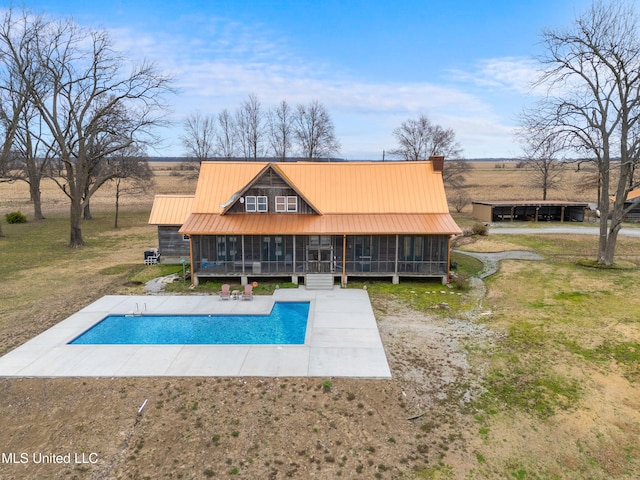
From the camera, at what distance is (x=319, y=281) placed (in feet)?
68.3

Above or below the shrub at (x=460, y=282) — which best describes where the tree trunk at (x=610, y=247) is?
above

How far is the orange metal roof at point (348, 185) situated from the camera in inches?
904

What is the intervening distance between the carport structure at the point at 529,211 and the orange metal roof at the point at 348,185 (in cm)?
2324

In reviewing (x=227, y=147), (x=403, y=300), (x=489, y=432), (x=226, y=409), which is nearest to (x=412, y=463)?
(x=489, y=432)

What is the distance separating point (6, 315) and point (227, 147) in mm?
38341

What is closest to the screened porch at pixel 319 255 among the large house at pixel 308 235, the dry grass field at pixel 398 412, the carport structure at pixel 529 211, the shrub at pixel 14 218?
the large house at pixel 308 235

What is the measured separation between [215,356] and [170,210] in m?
16.0

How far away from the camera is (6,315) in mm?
16672

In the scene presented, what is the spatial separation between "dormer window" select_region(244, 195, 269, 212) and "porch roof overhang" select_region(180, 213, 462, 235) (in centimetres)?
35

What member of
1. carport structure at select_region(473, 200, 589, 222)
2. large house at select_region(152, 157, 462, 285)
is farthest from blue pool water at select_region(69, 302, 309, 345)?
carport structure at select_region(473, 200, 589, 222)

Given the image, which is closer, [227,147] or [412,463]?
[412,463]

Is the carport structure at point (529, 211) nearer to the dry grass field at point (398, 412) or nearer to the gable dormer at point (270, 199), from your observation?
the dry grass field at point (398, 412)

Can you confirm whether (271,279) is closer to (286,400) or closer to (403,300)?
(403,300)

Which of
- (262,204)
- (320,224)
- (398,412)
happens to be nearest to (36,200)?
(262,204)
